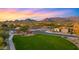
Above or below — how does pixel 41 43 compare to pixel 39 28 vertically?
below

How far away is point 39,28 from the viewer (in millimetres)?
1773

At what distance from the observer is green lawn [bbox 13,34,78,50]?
175 centimetres

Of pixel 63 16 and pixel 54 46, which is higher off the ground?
pixel 63 16

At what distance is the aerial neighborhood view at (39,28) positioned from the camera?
1.75 m

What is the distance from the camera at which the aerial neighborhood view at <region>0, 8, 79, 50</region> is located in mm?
1749

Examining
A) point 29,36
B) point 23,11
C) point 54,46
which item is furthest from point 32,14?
point 54,46

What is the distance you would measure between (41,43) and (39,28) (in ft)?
0.47

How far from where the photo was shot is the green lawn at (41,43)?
175 cm

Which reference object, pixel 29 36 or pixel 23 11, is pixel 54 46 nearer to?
pixel 29 36
